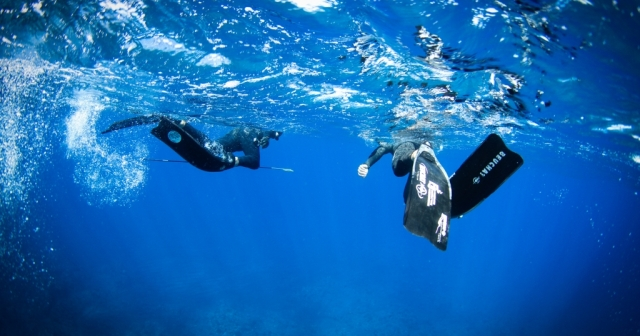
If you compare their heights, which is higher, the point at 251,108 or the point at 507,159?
the point at 251,108

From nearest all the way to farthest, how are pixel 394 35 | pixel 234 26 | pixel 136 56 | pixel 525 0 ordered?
1. pixel 525 0
2. pixel 394 35
3. pixel 234 26
4. pixel 136 56

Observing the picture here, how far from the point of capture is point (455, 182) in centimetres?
528

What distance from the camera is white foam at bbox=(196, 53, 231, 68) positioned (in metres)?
8.70

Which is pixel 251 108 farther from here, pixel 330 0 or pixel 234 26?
pixel 330 0

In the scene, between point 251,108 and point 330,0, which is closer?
point 330,0

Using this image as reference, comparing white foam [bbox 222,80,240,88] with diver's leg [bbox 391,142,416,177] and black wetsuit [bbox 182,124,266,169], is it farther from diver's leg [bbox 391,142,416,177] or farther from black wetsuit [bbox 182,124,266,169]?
diver's leg [bbox 391,142,416,177]

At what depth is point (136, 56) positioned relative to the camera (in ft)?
30.5

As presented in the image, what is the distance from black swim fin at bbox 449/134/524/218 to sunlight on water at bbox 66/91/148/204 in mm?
5717

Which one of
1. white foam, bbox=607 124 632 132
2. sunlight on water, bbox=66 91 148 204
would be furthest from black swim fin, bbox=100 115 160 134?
white foam, bbox=607 124 632 132

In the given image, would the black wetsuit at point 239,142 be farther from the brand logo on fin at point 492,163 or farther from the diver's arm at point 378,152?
the brand logo on fin at point 492,163

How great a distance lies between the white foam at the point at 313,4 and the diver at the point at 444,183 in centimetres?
325

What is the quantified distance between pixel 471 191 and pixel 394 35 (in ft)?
11.9

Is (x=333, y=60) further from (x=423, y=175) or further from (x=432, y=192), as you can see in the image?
(x=432, y=192)

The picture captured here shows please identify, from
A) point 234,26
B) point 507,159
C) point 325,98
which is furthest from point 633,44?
point 325,98
